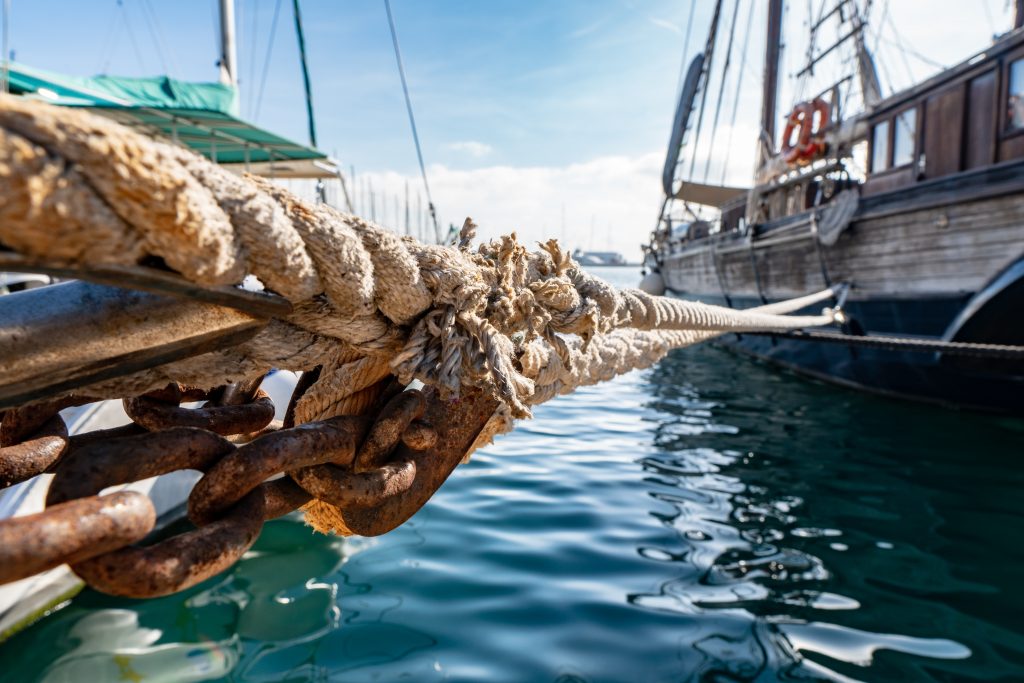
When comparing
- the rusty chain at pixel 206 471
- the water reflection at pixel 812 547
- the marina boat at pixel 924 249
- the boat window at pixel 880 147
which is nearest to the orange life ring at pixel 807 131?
the marina boat at pixel 924 249

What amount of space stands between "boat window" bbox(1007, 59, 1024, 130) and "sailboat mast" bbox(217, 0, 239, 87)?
12042 millimetres

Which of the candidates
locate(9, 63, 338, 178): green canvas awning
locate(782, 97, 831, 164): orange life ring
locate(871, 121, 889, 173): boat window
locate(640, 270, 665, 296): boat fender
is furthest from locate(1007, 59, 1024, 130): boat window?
locate(640, 270, 665, 296): boat fender

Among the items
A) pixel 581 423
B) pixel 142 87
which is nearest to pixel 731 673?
pixel 581 423

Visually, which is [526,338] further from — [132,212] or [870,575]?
[870,575]

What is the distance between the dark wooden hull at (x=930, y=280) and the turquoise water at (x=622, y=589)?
1.60 meters

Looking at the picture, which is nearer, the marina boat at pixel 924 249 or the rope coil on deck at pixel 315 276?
the rope coil on deck at pixel 315 276

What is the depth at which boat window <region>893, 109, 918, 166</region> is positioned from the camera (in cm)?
792

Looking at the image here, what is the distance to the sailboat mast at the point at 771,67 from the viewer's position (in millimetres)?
17062

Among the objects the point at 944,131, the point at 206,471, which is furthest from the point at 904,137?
the point at 206,471

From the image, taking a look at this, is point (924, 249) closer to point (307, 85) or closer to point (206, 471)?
point (206, 471)

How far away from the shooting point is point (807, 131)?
13.3m

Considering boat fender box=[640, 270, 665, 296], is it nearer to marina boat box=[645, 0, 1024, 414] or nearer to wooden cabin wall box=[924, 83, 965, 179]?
marina boat box=[645, 0, 1024, 414]

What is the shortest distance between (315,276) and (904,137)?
9408mm

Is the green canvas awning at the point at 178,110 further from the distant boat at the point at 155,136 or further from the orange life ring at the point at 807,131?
the orange life ring at the point at 807,131
